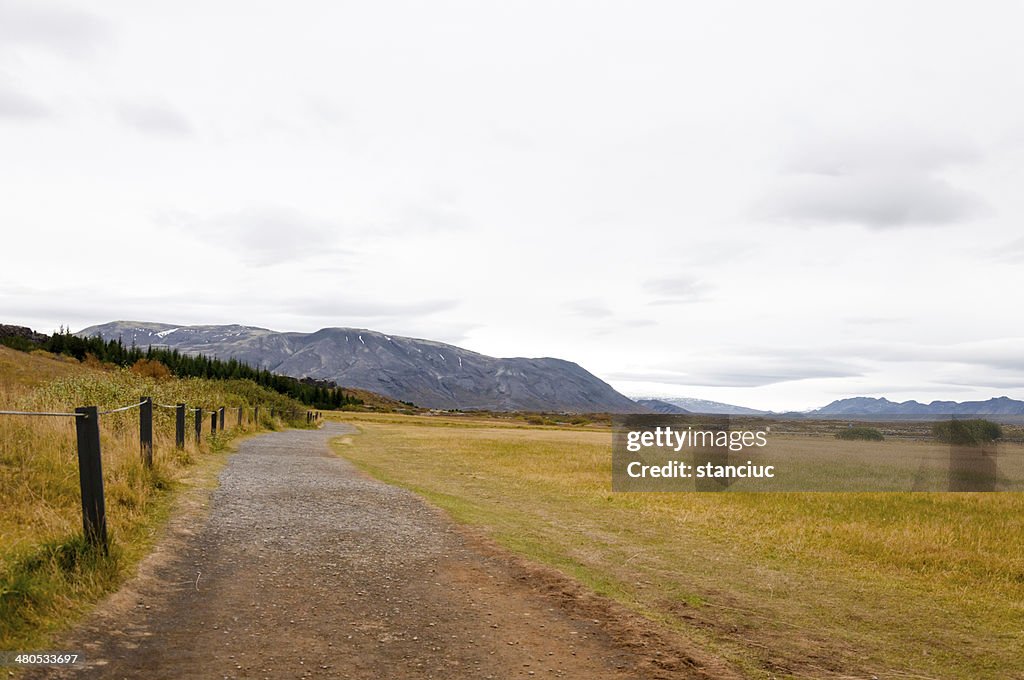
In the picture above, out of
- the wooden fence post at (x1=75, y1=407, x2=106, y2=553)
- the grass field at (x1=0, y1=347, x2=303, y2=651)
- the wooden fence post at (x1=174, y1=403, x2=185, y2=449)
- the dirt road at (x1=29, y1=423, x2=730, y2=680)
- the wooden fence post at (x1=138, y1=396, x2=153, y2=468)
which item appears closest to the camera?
the dirt road at (x1=29, y1=423, x2=730, y2=680)

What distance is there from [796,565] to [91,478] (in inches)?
457

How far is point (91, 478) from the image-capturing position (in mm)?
9133

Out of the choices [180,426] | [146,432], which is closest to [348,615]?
[146,432]

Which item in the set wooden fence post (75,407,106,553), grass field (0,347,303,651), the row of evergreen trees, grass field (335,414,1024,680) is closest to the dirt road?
grass field (0,347,303,651)

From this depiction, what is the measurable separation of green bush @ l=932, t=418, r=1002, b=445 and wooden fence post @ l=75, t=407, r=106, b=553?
55.1 metres

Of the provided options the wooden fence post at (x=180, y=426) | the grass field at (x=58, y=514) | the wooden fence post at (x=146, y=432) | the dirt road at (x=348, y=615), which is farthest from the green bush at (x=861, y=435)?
the wooden fence post at (x=146, y=432)

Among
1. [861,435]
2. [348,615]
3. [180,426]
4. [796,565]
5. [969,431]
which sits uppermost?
[180,426]

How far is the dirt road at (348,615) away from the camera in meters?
7.06

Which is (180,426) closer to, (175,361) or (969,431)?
(969,431)

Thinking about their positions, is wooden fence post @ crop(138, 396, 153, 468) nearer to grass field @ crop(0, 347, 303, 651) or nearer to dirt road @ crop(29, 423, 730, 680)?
grass field @ crop(0, 347, 303, 651)

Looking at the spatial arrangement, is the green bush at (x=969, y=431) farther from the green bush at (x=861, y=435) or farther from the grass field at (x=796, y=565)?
the grass field at (x=796, y=565)

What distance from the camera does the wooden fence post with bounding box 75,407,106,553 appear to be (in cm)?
901

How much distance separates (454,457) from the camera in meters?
35.2

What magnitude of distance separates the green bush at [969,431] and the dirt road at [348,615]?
50930 mm
